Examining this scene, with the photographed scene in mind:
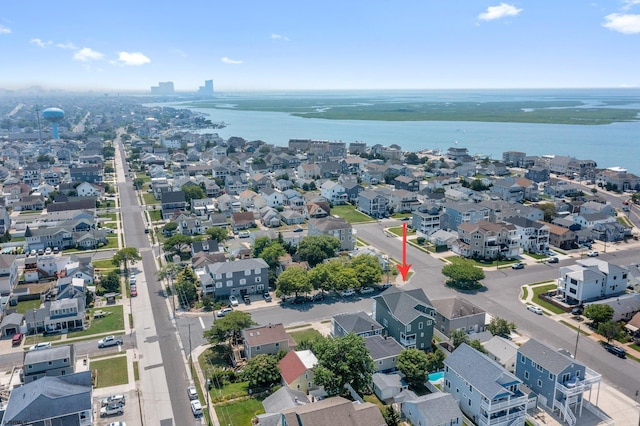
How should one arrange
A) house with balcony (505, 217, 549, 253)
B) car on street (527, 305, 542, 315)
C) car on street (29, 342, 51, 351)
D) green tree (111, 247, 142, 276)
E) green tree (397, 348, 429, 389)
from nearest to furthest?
green tree (397, 348, 429, 389) → car on street (29, 342, 51, 351) → car on street (527, 305, 542, 315) → green tree (111, 247, 142, 276) → house with balcony (505, 217, 549, 253)

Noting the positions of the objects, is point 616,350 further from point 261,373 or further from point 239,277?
point 239,277

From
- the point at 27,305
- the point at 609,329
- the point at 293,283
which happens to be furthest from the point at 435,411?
the point at 27,305

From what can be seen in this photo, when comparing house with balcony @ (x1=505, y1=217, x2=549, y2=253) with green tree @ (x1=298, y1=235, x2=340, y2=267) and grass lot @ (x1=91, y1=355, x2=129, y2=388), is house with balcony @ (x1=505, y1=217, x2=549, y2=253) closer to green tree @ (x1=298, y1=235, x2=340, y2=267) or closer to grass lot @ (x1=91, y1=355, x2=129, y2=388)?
green tree @ (x1=298, y1=235, x2=340, y2=267)

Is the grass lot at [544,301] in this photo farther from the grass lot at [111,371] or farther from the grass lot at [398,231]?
the grass lot at [111,371]

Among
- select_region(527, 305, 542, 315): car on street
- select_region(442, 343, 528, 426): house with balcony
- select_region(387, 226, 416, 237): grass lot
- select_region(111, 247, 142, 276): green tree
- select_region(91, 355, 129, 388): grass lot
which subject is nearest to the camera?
select_region(442, 343, 528, 426): house with balcony

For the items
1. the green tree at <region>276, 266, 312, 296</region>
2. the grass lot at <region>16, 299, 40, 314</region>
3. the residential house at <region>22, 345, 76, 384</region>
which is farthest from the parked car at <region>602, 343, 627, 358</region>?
the grass lot at <region>16, 299, 40, 314</region>

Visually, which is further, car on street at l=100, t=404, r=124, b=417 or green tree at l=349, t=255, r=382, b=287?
green tree at l=349, t=255, r=382, b=287

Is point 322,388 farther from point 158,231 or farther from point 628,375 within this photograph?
point 158,231
